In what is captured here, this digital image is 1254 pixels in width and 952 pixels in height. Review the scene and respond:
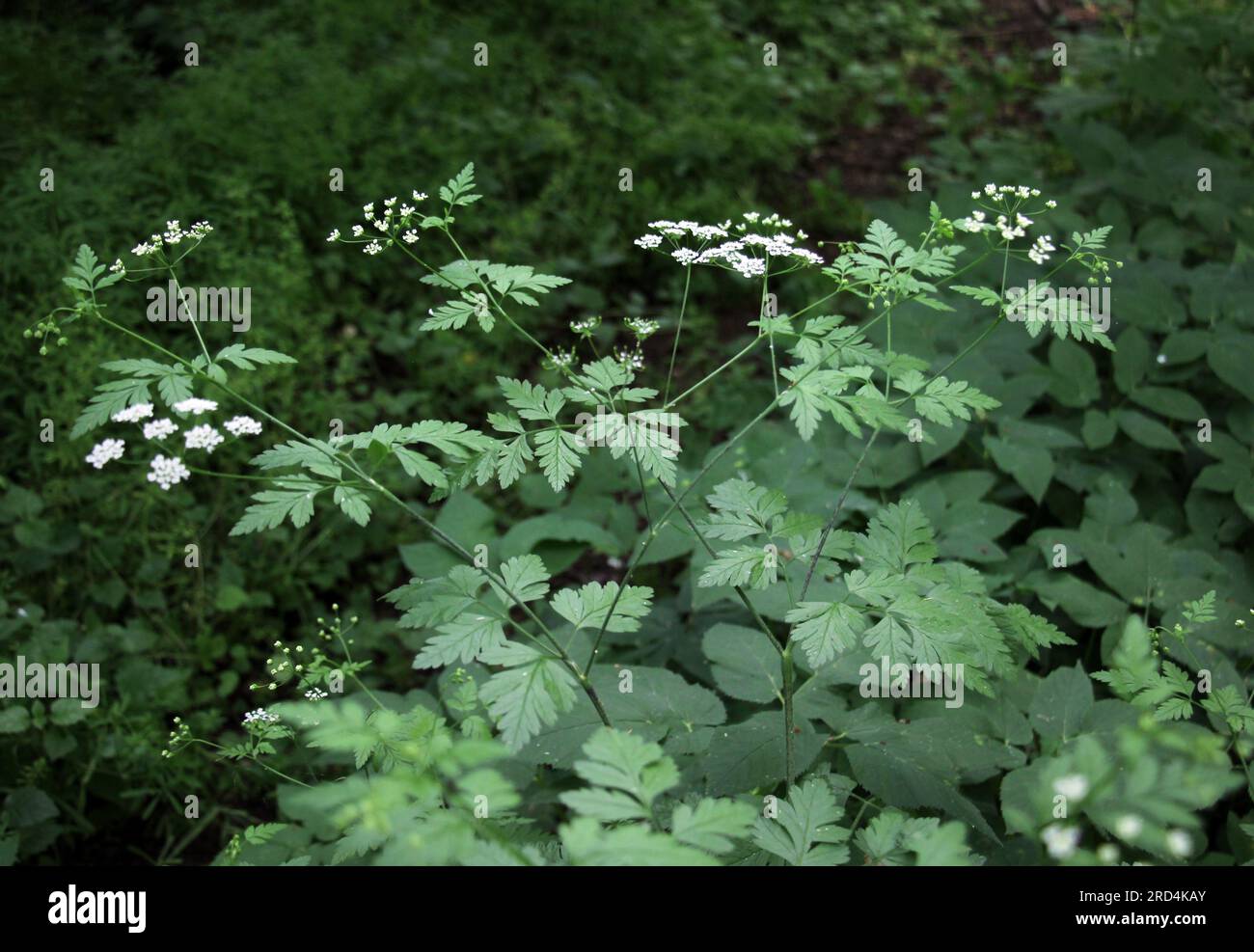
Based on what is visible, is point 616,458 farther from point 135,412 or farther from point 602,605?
point 135,412

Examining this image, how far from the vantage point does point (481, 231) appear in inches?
228

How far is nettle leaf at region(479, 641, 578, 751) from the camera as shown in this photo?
1.69 meters

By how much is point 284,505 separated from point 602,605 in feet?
2.20

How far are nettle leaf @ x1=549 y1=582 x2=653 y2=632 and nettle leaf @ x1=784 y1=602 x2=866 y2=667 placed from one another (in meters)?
0.31

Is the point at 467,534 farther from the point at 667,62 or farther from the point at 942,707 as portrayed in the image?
the point at 667,62

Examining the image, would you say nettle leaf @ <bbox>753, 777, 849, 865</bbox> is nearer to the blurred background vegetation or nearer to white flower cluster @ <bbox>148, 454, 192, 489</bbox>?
white flower cluster @ <bbox>148, 454, 192, 489</bbox>

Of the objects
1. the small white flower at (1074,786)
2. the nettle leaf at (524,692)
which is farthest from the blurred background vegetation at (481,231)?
the small white flower at (1074,786)

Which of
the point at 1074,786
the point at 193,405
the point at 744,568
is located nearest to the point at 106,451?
the point at 193,405

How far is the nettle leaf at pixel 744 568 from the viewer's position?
1986mm

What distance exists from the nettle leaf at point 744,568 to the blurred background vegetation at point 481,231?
1419 millimetres

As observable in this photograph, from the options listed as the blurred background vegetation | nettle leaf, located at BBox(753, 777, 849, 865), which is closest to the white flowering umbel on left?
nettle leaf, located at BBox(753, 777, 849, 865)

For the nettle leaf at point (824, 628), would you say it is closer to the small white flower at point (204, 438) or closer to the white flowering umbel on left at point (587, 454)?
the white flowering umbel on left at point (587, 454)
